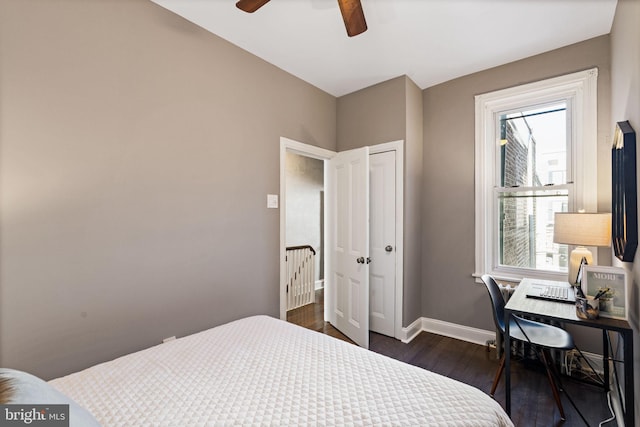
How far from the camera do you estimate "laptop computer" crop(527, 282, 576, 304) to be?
74.6 inches

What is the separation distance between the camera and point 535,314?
66.0 inches

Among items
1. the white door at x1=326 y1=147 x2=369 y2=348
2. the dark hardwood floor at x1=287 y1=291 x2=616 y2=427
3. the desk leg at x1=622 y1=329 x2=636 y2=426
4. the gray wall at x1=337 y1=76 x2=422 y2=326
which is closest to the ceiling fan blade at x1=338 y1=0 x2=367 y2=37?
the white door at x1=326 y1=147 x2=369 y2=348

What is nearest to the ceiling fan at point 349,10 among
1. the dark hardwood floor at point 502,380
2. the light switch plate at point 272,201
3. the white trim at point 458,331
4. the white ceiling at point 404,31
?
the white ceiling at point 404,31

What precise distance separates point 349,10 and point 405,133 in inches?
60.9

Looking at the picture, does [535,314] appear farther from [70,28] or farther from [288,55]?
[70,28]

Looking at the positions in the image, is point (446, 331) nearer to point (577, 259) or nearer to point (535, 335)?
point (535, 335)

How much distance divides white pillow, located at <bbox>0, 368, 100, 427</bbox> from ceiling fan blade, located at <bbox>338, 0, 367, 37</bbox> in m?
2.03

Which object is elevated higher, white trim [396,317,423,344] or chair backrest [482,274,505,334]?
chair backrest [482,274,505,334]

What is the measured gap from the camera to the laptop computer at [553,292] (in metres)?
1.89

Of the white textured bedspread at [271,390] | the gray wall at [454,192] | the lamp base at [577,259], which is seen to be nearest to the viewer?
the white textured bedspread at [271,390]

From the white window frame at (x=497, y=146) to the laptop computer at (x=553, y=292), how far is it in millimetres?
442

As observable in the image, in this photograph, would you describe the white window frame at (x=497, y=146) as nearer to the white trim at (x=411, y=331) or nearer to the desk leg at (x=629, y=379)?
the white trim at (x=411, y=331)

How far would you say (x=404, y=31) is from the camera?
225cm

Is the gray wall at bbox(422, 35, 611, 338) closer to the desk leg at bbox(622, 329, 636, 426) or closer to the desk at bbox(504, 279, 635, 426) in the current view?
the desk at bbox(504, 279, 635, 426)
